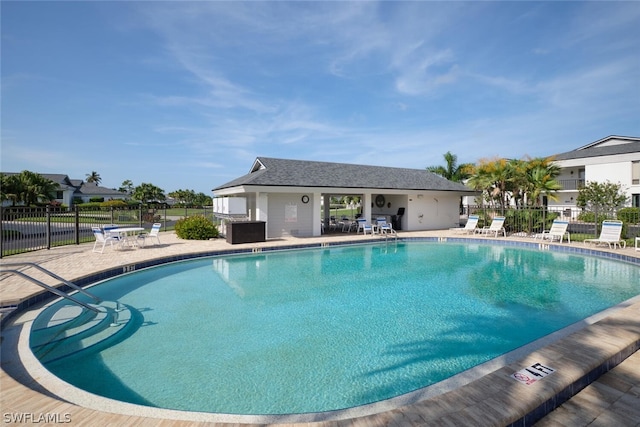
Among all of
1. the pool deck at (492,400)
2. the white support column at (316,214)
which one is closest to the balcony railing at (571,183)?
the white support column at (316,214)

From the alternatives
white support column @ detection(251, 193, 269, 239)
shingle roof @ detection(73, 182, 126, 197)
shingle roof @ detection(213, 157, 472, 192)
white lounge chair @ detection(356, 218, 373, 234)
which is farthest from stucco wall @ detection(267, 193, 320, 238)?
shingle roof @ detection(73, 182, 126, 197)

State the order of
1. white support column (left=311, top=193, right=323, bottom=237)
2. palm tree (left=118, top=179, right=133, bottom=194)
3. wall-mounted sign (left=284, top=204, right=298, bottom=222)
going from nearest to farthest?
wall-mounted sign (left=284, top=204, right=298, bottom=222) → white support column (left=311, top=193, right=323, bottom=237) → palm tree (left=118, top=179, right=133, bottom=194)

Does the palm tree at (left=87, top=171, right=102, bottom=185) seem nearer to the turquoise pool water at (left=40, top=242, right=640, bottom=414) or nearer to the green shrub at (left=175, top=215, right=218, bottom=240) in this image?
the green shrub at (left=175, top=215, right=218, bottom=240)

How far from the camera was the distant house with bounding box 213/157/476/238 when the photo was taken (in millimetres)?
18141

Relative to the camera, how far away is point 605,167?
98.8 ft

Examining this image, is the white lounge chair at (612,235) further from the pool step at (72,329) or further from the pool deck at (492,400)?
the pool step at (72,329)

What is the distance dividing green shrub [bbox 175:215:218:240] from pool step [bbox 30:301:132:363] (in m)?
10.7

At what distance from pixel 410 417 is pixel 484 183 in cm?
2226

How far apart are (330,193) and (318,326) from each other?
14411 millimetres

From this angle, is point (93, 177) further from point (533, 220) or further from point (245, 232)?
point (533, 220)

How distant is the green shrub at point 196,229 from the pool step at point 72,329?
10699 millimetres

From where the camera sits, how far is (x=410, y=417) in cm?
282

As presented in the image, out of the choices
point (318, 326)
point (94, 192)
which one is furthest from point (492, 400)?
point (94, 192)

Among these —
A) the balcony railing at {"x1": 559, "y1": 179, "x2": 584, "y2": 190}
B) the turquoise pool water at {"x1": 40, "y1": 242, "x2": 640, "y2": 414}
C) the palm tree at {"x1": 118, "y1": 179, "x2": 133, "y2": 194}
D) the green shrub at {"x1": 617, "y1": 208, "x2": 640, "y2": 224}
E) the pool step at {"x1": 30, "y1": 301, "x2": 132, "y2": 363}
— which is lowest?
the turquoise pool water at {"x1": 40, "y1": 242, "x2": 640, "y2": 414}
